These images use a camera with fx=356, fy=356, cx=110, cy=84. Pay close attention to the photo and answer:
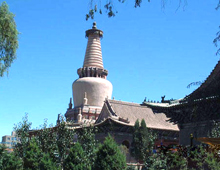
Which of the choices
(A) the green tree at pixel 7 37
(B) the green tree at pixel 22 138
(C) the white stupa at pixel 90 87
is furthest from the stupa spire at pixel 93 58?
(A) the green tree at pixel 7 37

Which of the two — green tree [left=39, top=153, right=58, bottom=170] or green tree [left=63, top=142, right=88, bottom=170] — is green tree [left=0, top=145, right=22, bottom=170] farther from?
green tree [left=63, top=142, right=88, bottom=170]

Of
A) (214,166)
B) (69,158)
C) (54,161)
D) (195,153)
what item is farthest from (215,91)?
(54,161)

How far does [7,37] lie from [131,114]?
2662cm

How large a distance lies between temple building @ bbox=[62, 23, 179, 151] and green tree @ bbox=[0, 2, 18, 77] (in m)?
15.2

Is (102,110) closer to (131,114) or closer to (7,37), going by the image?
(131,114)

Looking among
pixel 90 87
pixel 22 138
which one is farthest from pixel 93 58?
pixel 22 138

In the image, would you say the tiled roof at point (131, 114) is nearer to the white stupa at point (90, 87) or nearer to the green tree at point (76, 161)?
the white stupa at point (90, 87)

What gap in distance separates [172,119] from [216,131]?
17.4ft

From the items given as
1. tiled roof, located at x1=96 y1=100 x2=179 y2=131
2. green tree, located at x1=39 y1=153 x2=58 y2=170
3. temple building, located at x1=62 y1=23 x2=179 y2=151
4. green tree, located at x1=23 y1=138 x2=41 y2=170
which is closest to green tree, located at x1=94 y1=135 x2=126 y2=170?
green tree, located at x1=39 y1=153 x2=58 y2=170

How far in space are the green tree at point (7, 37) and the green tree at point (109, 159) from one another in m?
7.33

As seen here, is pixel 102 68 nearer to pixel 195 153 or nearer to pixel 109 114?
pixel 109 114

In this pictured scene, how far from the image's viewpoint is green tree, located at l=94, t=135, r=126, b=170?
19.2 meters

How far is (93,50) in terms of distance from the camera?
54.9m

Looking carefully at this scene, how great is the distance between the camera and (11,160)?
22750 mm
